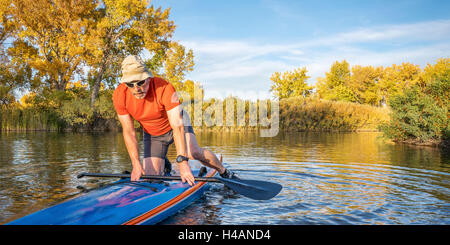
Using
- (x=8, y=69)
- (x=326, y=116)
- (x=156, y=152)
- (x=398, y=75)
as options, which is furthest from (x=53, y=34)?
(x=398, y=75)

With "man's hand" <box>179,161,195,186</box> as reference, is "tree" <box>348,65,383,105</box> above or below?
above

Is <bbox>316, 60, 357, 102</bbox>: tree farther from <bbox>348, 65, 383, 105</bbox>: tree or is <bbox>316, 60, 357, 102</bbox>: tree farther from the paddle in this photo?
the paddle

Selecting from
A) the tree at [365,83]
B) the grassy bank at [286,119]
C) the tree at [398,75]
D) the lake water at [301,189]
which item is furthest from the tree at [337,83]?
the lake water at [301,189]

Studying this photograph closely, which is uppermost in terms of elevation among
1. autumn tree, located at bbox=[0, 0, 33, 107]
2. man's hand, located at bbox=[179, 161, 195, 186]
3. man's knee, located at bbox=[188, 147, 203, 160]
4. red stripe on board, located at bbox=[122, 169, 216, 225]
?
autumn tree, located at bbox=[0, 0, 33, 107]

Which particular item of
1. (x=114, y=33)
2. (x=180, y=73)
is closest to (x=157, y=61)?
(x=180, y=73)

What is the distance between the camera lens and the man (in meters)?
4.18

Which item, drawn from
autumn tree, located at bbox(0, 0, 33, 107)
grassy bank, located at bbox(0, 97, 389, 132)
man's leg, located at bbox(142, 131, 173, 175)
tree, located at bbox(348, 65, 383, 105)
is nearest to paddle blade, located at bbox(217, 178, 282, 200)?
man's leg, located at bbox(142, 131, 173, 175)

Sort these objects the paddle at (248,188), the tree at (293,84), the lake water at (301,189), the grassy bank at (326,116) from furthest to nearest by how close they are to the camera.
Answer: the tree at (293,84)
the grassy bank at (326,116)
the paddle at (248,188)
the lake water at (301,189)

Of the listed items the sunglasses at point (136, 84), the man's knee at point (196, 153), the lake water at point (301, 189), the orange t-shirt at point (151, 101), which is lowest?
the lake water at point (301, 189)

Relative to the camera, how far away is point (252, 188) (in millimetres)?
4914

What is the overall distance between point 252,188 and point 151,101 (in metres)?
1.82

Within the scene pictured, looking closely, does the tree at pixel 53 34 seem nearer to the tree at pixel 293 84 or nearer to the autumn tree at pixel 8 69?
the autumn tree at pixel 8 69

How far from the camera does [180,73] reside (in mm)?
30875

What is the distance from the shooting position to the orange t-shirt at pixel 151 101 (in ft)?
14.3
